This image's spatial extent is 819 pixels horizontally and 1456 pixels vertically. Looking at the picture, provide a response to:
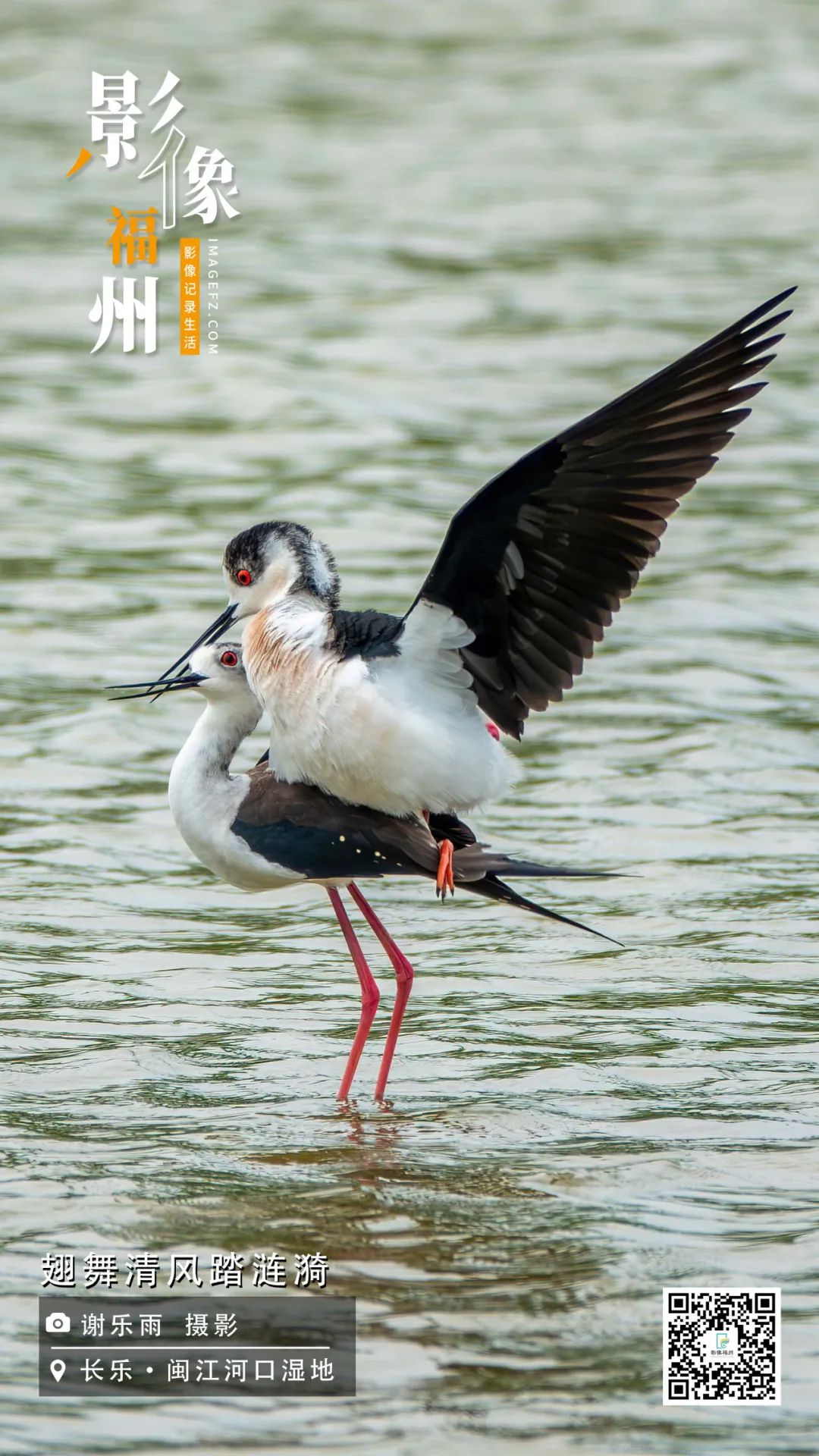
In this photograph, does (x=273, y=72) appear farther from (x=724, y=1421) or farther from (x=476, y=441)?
(x=724, y=1421)

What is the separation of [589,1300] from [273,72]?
1887 cm

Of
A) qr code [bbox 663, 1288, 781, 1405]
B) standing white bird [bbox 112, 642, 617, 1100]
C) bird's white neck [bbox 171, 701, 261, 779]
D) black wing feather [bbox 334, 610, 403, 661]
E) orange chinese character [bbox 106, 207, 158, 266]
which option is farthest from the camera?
orange chinese character [bbox 106, 207, 158, 266]

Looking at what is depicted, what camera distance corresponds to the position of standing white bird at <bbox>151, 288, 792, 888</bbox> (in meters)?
6.10

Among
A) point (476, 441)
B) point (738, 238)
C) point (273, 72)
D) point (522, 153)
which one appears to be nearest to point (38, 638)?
point (476, 441)

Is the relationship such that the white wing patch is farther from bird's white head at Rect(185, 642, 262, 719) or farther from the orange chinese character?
the orange chinese character

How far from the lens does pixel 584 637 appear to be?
6.46 metres

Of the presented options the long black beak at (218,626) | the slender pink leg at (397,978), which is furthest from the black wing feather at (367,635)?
the slender pink leg at (397,978)

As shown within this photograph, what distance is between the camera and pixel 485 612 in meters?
6.45

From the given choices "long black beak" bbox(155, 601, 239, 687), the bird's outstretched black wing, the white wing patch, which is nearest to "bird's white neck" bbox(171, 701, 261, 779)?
"long black beak" bbox(155, 601, 239, 687)

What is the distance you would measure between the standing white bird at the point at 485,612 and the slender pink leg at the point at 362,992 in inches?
24.9

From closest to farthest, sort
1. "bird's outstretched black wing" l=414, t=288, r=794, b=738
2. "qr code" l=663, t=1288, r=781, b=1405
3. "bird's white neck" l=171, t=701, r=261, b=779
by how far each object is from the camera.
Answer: "qr code" l=663, t=1288, r=781, b=1405
"bird's outstretched black wing" l=414, t=288, r=794, b=738
"bird's white neck" l=171, t=701, r=261, b=779

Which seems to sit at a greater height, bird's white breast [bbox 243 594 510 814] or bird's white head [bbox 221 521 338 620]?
bird's white head [bbox 221 521 338 620]

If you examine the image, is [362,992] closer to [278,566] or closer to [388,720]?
[388,720]

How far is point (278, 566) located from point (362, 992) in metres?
1.44
